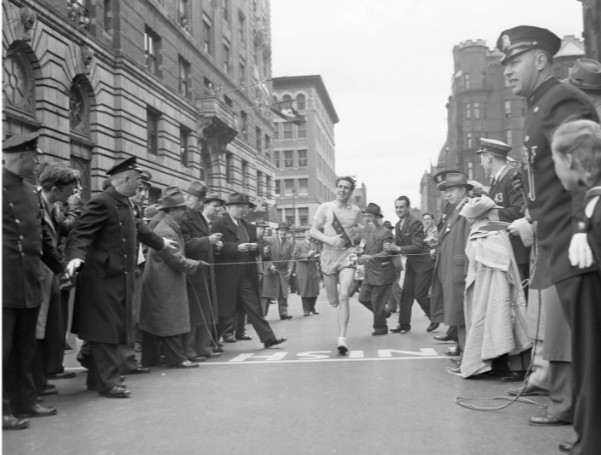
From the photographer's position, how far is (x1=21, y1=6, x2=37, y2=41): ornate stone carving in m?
17.2

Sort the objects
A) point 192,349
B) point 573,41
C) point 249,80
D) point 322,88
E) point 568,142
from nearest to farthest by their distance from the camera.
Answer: point 568,142 → point 192,349 → point 573,41 → point 249,80 → point 322,88

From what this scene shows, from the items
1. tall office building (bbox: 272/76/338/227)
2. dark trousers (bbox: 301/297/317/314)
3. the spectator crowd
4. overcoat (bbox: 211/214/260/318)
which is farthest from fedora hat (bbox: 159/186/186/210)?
tall office building (bbox: 272/76/338/227)

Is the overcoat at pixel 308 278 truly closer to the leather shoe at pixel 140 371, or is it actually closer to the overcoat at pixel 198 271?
the overcoat at pixel 198 271

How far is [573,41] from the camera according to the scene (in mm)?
32062

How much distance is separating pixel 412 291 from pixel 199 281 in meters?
3.82

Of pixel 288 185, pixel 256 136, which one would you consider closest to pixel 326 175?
pixel 288 185

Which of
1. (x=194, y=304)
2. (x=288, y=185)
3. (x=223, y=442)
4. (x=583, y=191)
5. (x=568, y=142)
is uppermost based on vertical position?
(x=288, y=185)

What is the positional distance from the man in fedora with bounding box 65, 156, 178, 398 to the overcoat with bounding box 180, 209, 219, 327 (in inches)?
80.2

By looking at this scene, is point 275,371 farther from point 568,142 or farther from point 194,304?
point 568,142

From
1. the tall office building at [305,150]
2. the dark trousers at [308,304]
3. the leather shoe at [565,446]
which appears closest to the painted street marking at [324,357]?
the leather shoe at [565,446]

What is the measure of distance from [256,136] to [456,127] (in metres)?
45.9

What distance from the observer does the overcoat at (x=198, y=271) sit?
27.6ft

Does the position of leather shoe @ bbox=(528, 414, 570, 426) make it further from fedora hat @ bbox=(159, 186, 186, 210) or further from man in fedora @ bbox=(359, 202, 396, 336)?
man in fedora @ bbox=(359, 202, 396, 336)

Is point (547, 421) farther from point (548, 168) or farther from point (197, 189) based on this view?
point (197, 189)
